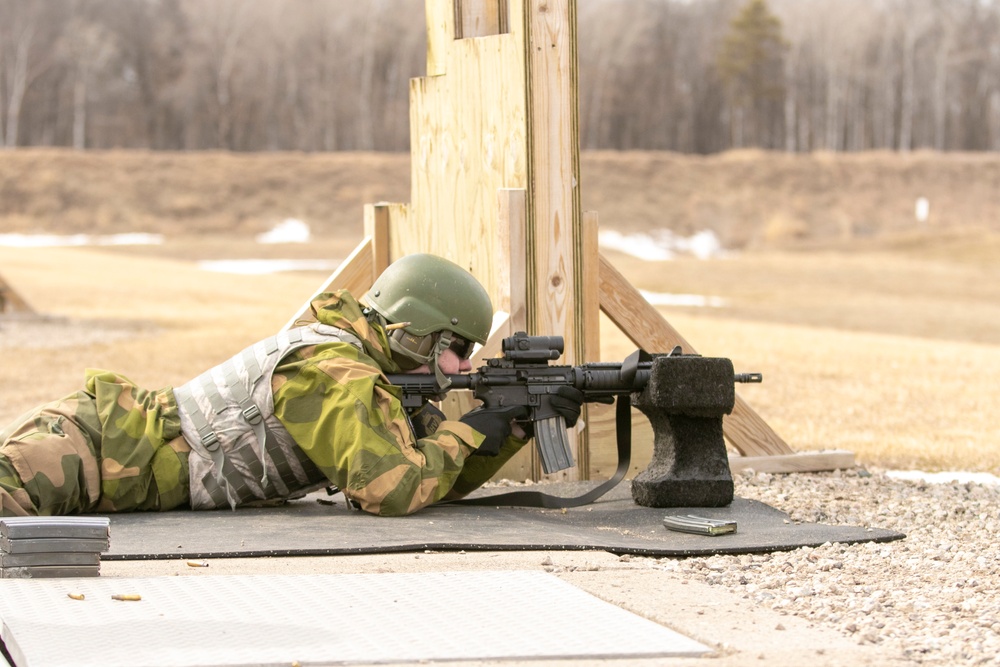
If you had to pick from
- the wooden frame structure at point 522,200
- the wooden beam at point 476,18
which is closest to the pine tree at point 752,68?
the wooden beam at point 476,18

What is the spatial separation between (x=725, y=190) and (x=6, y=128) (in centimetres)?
3539

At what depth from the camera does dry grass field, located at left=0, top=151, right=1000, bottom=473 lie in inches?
→ 484

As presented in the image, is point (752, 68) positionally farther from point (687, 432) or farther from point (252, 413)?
point (252, 413)

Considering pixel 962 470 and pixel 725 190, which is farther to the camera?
pixel 725 190

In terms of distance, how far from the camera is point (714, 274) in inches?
1337

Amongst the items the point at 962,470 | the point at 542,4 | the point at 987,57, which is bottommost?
the point at 962,470

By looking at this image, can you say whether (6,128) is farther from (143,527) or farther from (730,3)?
(143,527)

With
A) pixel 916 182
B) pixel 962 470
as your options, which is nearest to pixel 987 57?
pixel 916 182

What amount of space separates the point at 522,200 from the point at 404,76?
67.7m

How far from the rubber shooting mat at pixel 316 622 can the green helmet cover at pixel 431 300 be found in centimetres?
142

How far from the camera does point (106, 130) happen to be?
6831 cm

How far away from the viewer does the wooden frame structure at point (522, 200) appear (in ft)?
22.0

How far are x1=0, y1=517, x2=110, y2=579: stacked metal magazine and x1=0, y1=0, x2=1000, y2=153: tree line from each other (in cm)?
6340

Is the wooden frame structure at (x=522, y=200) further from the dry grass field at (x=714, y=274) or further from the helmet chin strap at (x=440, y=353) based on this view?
the dry grass field at (x=714, y=274)
